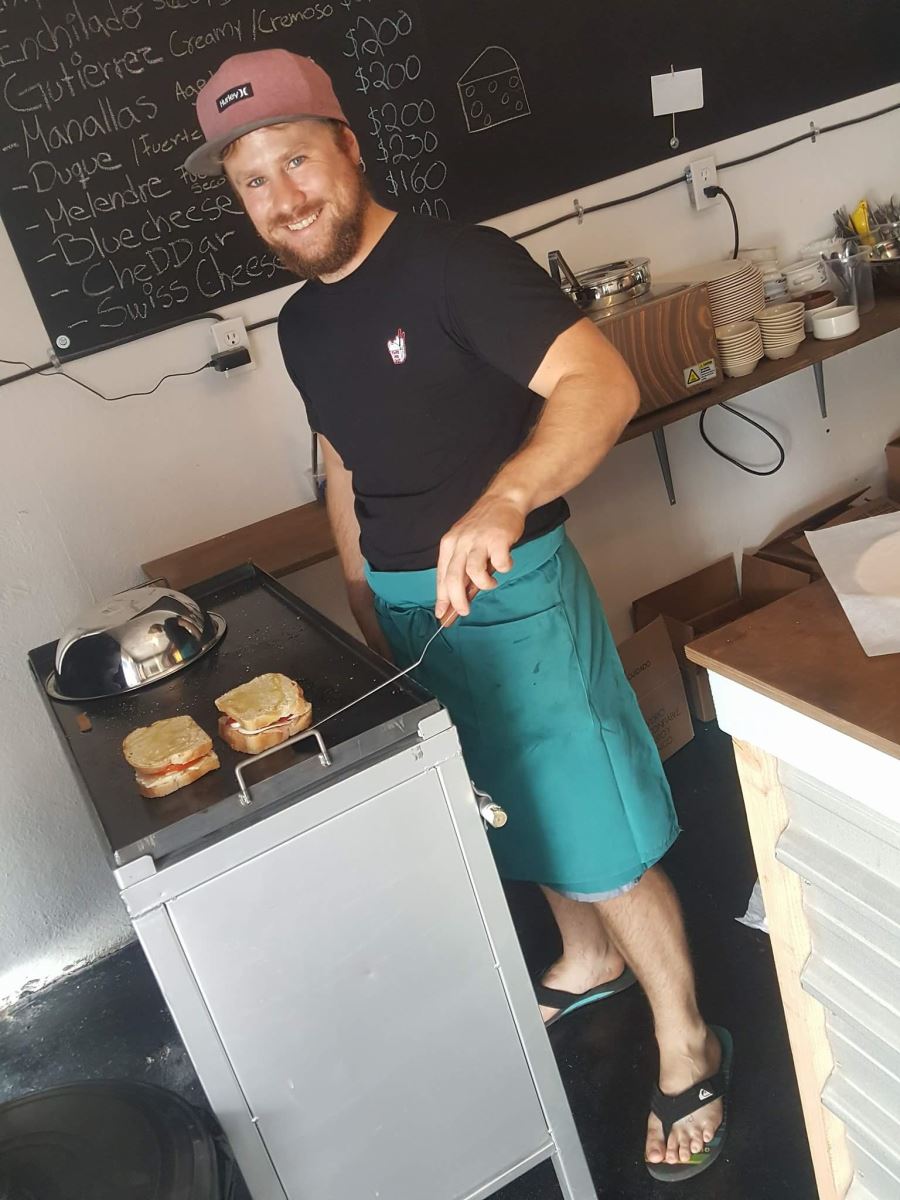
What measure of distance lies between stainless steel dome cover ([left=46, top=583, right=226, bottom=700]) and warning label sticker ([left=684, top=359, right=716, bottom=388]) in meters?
1.29

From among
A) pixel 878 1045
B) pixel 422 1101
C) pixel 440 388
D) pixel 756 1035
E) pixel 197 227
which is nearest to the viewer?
pixel 878 1045

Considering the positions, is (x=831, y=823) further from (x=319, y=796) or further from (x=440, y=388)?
(x=440, y=388)

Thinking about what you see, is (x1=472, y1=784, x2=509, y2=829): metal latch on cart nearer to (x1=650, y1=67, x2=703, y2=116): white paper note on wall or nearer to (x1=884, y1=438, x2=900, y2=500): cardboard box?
(x1=650, y1=67, x2=703, y2=116): white paper note on wall

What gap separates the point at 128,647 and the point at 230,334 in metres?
0.91

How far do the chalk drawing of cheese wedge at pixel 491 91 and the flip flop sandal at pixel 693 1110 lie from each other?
6.57ft

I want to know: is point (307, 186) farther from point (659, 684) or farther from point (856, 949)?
point (659, 684)

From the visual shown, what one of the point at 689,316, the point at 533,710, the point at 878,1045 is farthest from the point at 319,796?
the point at 689,316

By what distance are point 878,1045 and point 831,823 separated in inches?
10.8

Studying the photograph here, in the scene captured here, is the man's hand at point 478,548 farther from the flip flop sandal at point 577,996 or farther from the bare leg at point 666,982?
the flip flop sandal at point 577,996

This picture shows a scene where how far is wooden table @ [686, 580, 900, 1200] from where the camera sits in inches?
39.3

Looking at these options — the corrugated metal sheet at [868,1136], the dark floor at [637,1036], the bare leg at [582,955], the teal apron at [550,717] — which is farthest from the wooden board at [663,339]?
the corrugated metal sheet at [868,1136]

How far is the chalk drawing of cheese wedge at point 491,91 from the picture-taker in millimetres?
2371

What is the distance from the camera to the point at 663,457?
2777 mm

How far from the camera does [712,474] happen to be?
2965mm
